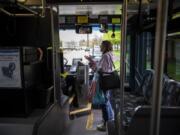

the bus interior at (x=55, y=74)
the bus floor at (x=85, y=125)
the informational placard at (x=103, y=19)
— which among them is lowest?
the bus floor at (x=85, y=125)

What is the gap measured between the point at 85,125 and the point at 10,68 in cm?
266

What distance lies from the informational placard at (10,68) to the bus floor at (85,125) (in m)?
2.07

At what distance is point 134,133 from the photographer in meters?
2.22

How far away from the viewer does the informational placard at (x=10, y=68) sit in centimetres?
219

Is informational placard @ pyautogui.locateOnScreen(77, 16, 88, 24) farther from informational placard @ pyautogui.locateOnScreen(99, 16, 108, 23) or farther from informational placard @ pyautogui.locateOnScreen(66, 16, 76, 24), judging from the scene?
informational placard @ pyautogui.locateOnScreen(99, 16, 108, 23)

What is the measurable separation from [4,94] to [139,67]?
4.43 meters

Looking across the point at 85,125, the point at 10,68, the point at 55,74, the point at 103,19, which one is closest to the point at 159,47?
the point at 10,68

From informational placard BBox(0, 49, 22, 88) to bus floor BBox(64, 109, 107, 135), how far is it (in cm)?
207

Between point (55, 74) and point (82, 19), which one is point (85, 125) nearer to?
point (55, 74)

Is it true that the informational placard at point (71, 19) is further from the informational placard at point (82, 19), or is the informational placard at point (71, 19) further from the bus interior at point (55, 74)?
the bus interior at point (55, 74)

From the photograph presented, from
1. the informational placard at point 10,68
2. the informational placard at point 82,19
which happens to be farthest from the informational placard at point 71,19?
the informational placard at point 10,68

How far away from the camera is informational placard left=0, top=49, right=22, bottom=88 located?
219cm

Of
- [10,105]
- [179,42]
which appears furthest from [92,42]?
[10,105]

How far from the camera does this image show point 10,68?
221cm
